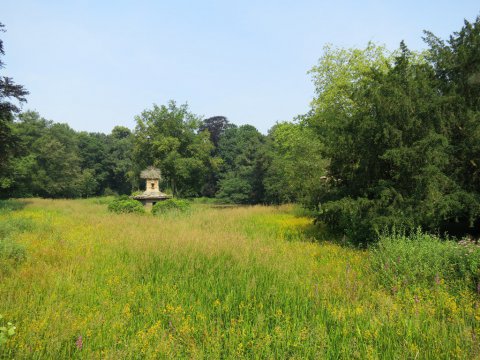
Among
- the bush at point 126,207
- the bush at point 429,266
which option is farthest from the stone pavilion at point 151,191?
the bush at point 429,266

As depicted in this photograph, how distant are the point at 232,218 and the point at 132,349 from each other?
12.9 m

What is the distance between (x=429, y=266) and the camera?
600cm

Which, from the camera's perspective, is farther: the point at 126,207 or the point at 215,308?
the point at 126,207

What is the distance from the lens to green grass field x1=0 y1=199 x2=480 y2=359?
3547 mm

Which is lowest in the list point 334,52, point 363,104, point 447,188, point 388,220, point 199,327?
point 199,327

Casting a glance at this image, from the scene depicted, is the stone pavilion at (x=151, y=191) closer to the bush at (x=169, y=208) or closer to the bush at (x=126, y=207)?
the bush at (x=126, y=207)

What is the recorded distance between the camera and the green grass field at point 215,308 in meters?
3.55

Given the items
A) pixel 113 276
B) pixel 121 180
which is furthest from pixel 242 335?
pixel 121 180

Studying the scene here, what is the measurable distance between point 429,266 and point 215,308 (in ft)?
13.7

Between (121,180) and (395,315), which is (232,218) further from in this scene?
(121,180)

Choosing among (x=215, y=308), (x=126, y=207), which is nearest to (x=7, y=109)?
(x=126, y=207)

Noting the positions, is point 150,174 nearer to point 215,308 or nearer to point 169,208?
point 169,208

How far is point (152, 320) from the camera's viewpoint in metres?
4.32

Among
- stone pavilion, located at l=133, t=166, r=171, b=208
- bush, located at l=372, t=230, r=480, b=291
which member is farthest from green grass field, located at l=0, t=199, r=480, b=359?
stone pavilion, located at l=133, t=166, r=171, b=208
